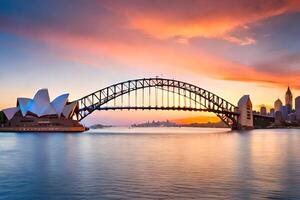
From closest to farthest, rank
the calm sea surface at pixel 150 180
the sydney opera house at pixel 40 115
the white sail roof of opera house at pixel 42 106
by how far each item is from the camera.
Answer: the calm sea surface at pixel 150 180 < the sydney opera house at pixel 40 115 < the white sail roof of opera house at pixel 42 106

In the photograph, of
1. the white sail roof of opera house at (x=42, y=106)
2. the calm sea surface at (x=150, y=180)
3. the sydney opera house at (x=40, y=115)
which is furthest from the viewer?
the white sail roof of opera house at (x=42, y=106)

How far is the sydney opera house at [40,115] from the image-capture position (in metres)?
165

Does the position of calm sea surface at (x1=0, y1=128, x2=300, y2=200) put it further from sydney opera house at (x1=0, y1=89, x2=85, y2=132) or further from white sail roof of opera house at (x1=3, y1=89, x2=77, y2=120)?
white sail roof of opera house at (x1=3, y1=89, x2=77, y2=120)

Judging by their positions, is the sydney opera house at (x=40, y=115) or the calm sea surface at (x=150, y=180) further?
the sydney opera house at (x=40, y=115)

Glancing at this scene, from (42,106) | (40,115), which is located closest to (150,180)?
(40,115)

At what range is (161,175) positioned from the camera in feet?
110

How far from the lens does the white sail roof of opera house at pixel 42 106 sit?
16488cm

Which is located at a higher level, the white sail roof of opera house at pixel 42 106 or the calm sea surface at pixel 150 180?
the white sail roof of opera house at pixel 42 106

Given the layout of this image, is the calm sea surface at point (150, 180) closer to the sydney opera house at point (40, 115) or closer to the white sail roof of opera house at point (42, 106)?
the sydney opera house at point (40, 115)

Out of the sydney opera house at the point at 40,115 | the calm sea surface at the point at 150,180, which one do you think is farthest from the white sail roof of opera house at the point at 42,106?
the calm sea surface at the point at 150,180

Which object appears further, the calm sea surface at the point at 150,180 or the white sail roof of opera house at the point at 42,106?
the white sail roof of opera house at the point at 42,106

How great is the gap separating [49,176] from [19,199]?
917cm

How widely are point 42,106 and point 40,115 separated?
3.64 metres

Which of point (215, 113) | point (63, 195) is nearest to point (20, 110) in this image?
point (215, 113)
